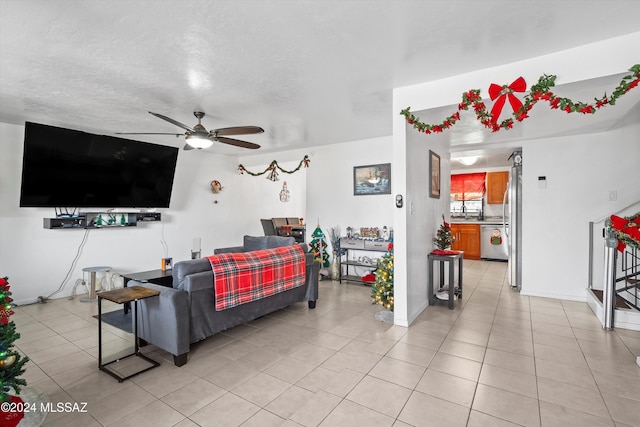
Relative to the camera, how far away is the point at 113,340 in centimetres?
315

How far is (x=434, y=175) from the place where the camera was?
14.4 ft

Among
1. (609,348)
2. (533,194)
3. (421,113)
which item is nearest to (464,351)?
(609,348)

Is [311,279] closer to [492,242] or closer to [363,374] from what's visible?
[363,374]

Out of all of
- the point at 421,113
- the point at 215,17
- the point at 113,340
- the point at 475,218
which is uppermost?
the point at 215,17

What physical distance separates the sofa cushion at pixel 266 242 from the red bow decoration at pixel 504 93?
282cm

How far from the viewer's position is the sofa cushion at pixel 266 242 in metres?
4.49

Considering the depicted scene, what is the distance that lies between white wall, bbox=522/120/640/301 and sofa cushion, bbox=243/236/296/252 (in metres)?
3.56

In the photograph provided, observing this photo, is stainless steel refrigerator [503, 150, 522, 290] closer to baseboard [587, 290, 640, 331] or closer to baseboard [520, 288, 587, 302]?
baseboard [520, 288, 587, 302]

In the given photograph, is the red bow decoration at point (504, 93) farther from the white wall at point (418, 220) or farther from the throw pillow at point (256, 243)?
the throw pillow at point (256, 243)

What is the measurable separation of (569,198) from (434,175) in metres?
1.92

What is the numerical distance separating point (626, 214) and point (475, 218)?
13.6 ft


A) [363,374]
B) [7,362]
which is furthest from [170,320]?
[363,374]

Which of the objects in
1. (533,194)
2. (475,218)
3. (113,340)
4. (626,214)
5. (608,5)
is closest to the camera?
(608,5)

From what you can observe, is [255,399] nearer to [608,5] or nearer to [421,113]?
[421,113]
